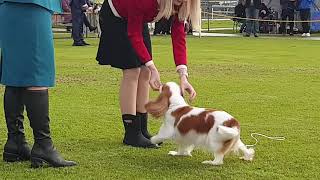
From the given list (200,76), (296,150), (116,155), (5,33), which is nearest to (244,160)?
(296,150)

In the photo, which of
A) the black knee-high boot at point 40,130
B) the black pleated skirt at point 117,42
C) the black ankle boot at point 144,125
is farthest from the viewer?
the black ankle boot at point 144,125

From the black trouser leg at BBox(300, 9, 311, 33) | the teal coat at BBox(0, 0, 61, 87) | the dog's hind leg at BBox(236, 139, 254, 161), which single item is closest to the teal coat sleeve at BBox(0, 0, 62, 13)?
the teal coat at BBox(0, 0, 61, 87)

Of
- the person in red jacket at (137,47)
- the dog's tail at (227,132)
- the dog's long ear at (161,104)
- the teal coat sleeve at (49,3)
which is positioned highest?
the teal coat sleeve at (49,3)

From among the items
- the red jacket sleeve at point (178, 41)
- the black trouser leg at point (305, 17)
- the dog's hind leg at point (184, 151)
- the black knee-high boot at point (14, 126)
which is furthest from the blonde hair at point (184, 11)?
the black trouser leg at point (305, 17)

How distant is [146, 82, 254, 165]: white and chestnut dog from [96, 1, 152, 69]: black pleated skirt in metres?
0.43

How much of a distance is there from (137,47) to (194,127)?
65cm

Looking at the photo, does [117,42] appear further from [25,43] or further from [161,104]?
[25,43]

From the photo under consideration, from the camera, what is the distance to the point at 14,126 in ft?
13.0

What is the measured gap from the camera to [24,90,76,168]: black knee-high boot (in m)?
3.77

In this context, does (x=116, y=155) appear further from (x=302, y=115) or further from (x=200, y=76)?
(x=200, y=76)

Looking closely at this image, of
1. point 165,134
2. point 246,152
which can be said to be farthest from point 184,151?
point 246,152

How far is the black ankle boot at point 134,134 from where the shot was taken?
4.44m

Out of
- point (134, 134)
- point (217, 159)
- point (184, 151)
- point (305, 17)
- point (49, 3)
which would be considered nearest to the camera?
point (49, 3)

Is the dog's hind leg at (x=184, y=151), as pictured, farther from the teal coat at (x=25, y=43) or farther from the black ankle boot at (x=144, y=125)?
the teal coat at (x=25, y=43)
